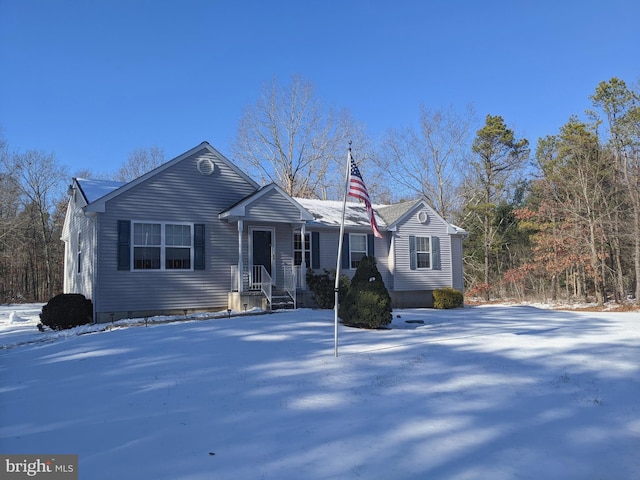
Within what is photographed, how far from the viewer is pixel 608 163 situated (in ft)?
80.7

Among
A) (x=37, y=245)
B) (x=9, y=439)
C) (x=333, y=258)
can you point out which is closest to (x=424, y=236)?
(x=333, y=258)

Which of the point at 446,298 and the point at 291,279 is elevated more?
the point at 291,279

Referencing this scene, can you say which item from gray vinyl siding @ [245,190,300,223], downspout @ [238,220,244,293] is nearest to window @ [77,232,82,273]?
→ downspout @ [238,220,244,293]

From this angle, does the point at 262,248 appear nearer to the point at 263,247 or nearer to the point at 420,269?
the point at 263,247

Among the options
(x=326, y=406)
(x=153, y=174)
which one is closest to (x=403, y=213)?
(x=153, y=174)

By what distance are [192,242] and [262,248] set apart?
2589 millimetres

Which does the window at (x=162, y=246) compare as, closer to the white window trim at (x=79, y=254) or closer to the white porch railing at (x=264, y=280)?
the white porch railing at (x=264, y=280)

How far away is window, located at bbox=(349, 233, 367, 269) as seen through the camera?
19438 millimetres

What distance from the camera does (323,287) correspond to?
1698 centimetres

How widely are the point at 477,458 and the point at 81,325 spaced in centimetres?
1257

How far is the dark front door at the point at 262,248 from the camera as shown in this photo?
54.6ft

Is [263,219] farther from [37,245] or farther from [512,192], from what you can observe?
[37,245]

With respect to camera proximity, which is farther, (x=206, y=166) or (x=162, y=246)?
(x=206, y=166)

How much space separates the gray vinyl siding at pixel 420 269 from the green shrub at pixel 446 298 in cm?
62
